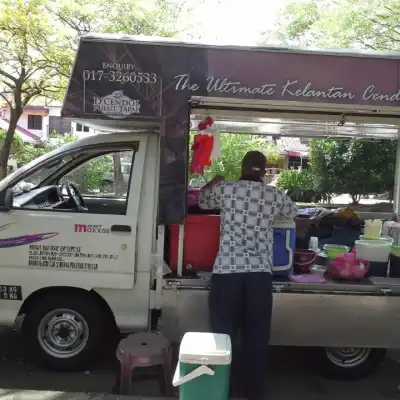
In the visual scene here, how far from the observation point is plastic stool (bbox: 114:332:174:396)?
371 centimetres

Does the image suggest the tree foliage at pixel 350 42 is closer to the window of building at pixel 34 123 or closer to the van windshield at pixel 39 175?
the van windshield at pixel 39 175

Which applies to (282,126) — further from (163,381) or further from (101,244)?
(163,381)

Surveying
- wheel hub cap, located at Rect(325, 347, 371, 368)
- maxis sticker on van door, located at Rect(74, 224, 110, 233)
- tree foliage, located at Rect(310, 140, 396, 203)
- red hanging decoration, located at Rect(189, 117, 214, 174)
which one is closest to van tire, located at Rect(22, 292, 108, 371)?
maxis sticker on van door, located at Rect(74, 224, 110, 233)

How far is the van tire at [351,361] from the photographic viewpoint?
4.29 metres

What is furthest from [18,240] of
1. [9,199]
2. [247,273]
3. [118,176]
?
[247,273]

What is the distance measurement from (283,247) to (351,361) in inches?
44.6

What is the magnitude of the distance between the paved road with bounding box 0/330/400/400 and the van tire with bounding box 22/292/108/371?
137 mm

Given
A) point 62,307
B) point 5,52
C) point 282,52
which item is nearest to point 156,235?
point 62,307

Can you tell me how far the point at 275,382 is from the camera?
4395 mm

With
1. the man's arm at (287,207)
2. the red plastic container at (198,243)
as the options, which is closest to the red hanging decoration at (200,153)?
the red plastic container at (198,243)

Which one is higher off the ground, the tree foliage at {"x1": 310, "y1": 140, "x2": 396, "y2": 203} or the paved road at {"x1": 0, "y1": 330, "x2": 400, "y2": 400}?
the tree foliage at {"x1": 310, "y1": 140, "x2": 396, "y2": 203}

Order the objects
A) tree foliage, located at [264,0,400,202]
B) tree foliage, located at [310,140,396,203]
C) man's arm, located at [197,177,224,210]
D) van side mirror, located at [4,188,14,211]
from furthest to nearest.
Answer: tree foliage, located at [310,140,396,203] < tree foliage, located at [264,0,400,202] < van side mirror, located at [4,188,14,211] < man's arm, located at [197,177,224,210]

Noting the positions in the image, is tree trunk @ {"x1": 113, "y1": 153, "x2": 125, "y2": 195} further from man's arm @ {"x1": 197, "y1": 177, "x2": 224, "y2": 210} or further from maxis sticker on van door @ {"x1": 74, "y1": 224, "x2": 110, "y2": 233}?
man's arm @ {"x1": 197, "y1": 177, "x2": 224, "y2": 210}

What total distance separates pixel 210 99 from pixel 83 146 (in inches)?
44.2
